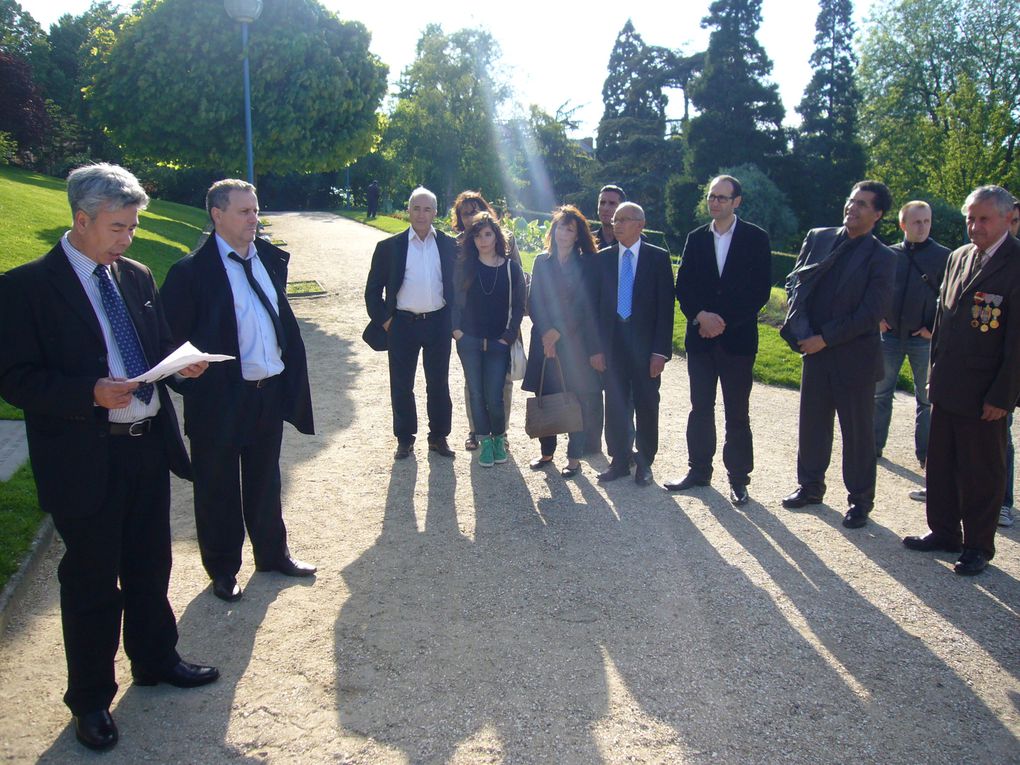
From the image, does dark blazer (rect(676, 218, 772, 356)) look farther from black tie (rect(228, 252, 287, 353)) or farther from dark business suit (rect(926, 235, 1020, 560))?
black tie (rect(228, 252, 287, 353))

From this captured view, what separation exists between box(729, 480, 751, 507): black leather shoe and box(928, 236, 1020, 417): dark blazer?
1.48m

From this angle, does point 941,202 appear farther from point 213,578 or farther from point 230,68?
point 213,578

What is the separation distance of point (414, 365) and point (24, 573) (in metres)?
3.30

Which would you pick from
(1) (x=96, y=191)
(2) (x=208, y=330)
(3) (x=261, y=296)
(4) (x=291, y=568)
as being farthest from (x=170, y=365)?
(4) (x=291, y=568)

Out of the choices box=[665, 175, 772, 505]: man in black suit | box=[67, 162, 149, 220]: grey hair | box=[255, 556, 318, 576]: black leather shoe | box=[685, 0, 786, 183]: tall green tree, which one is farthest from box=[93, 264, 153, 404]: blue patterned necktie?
box=[685, 0, 786, 183]: tall green tree

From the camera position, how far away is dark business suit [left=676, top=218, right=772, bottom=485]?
5.86 metres

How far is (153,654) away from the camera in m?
3.56

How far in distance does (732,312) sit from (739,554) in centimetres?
181

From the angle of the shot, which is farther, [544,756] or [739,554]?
[739,554]

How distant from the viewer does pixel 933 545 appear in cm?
508

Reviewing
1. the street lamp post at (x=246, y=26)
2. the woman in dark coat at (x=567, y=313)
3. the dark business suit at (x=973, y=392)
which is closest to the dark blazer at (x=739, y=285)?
the woman in dark coat at (x=567, y=313)

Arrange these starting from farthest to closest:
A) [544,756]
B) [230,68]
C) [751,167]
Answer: [751,167]
[230,68]
[544,756]

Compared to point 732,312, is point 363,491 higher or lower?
lower

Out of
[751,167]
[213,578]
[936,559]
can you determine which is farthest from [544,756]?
[751,167]
